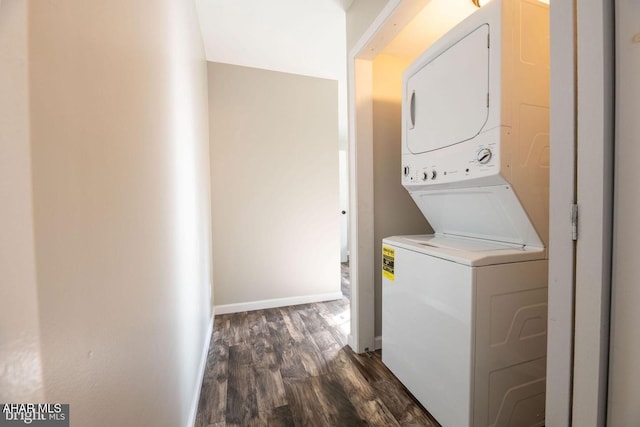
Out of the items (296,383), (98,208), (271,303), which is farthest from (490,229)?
(271,303)

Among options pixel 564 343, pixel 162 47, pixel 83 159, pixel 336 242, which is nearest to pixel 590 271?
pixel 564 343

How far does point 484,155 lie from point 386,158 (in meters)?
0.89

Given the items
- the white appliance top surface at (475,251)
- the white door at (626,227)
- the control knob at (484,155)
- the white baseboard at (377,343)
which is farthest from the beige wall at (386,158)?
the white door at (626,227)

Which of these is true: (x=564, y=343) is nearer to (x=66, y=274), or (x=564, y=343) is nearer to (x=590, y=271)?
(x=590, y=271)

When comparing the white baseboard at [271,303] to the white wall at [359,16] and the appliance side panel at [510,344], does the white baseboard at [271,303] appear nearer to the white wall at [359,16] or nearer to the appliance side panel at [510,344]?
the appliance side panel at [510,344]

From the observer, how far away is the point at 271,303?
2684 millimetres

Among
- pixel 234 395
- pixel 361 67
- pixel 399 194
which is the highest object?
pixel 361 67

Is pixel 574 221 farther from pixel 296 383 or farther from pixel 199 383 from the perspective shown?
pixel 199 383

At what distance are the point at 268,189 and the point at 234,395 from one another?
1765 mm

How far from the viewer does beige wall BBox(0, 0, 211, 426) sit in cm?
35

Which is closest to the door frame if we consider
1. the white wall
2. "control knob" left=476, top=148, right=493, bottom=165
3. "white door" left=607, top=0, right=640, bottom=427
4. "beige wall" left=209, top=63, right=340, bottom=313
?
the white wall

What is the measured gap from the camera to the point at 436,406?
48.7 inches

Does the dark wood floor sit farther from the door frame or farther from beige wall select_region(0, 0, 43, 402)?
beige wall select_region(0, 0, 43, 402)

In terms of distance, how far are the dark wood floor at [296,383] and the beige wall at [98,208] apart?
50cm
